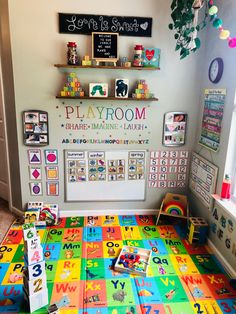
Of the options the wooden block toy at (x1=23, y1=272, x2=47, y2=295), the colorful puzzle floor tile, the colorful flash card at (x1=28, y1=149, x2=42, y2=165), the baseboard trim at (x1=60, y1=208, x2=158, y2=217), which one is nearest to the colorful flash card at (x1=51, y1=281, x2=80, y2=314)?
the colorful puzzle floor tile

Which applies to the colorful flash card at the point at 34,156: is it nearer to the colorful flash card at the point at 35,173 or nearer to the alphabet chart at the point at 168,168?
the colorful flash card at the point at 35,173

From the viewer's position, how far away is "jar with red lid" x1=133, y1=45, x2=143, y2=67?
103 inches

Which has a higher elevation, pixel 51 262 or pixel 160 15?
pixel 160 15

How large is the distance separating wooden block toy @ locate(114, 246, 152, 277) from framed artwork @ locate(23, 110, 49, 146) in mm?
1446

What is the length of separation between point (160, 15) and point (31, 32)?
4.38ft

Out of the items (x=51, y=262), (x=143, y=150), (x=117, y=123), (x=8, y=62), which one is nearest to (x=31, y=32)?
(x=8, y=62)

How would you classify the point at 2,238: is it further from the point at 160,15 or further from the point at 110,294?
the point at 160,15

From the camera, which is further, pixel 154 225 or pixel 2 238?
pixel 154 225

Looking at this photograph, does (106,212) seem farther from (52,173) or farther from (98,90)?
(98,90)

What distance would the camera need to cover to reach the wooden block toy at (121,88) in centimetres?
268

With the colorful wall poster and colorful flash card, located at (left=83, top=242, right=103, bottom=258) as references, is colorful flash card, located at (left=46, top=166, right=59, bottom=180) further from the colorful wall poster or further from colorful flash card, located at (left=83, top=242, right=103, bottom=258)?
colorful flash card, located at (left=83, top=242, right=103, bottom=258)

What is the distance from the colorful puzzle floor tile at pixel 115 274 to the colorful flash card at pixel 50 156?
0.74 metres

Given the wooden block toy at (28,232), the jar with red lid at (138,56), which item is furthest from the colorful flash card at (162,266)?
the jar with red lid at (138,56)

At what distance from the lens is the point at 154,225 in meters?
2.94
